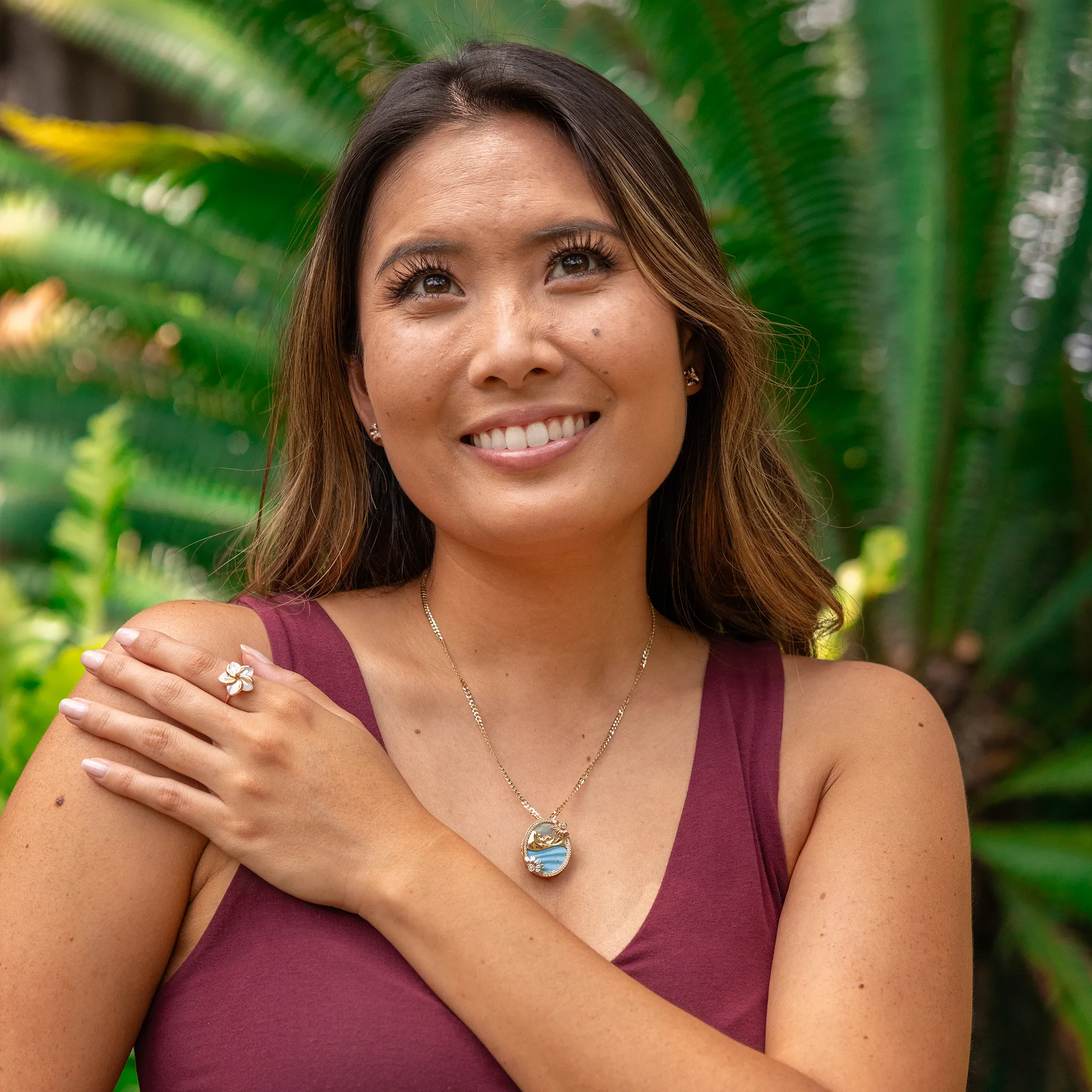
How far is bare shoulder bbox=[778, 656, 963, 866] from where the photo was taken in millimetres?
1883

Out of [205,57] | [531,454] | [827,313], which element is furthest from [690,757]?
[205,57]

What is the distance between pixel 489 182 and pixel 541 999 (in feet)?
3.61

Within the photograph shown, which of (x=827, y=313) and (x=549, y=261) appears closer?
(x=549, y=261)

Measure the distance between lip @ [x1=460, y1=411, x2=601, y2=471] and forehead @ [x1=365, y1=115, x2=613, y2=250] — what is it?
0.96 feet

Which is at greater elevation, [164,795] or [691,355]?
[691,355]

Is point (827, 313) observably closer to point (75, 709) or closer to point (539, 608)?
point (539, 608)

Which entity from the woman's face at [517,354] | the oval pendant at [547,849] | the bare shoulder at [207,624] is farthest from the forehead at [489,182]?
the oval pendant at [547,849]

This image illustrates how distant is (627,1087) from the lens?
5.01 ft

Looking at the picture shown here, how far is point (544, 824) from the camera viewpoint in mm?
1869

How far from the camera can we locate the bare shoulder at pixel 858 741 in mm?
1883

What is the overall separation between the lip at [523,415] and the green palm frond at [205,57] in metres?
3.04

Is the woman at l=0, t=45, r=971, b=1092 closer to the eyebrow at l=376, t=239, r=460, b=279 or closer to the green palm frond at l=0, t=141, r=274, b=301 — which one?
the eyebrow at l=376, t=239, r=460, b=279

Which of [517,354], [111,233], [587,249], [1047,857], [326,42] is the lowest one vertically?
[1047,857]

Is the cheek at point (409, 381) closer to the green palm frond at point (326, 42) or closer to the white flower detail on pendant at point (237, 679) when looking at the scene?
the white flower detail on pendant at point (237, 679)
